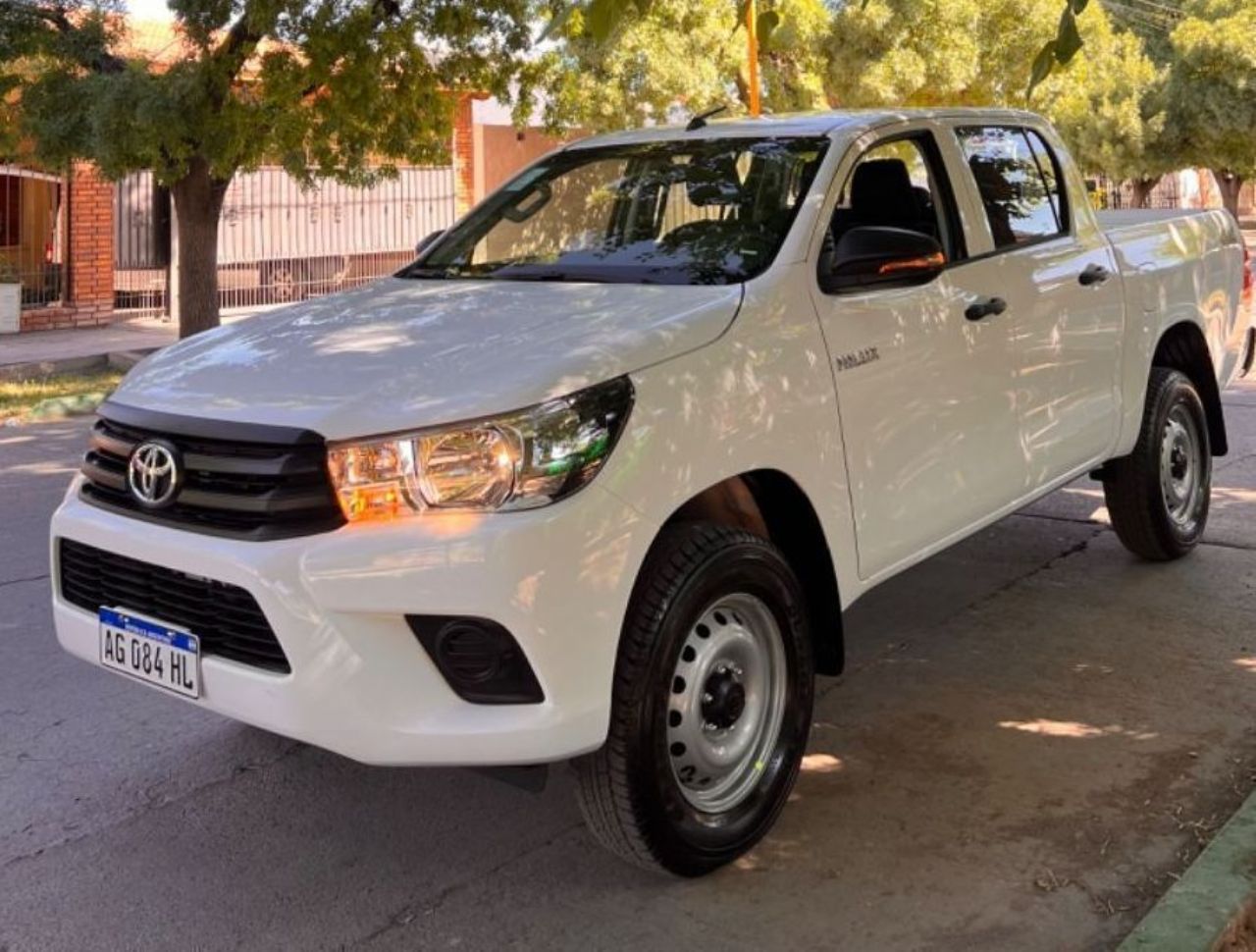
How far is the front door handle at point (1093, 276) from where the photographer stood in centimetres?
559

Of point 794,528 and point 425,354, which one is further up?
point 425,354

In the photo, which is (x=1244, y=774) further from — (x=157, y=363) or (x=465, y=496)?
(x=157, y=363)

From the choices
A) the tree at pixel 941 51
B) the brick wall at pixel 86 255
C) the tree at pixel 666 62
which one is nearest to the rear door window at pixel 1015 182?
the tree at pixel 666 62

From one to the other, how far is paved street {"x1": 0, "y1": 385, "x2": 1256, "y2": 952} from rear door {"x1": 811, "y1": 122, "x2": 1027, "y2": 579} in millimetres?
710

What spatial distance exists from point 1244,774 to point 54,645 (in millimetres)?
4434

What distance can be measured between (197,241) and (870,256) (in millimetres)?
11287

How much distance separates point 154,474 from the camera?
3.55m

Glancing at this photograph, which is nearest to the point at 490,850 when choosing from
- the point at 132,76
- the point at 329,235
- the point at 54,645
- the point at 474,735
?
the point at 474,735

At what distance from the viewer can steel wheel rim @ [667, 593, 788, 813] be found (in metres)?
3.69

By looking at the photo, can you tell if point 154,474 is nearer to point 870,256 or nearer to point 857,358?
point 857,358

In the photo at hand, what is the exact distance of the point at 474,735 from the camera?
3.25 m

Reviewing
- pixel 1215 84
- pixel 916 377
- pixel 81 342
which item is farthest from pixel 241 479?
pixel 1215 84

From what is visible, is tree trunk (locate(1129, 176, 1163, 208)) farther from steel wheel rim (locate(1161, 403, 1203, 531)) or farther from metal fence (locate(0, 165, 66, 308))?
steel wheel rim (locate(1161, 403, 1203, 531))

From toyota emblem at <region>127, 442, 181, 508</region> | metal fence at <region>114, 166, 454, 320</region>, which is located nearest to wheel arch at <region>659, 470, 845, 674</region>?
toyota emblem at <region>127, 442, 181, 508</region>
